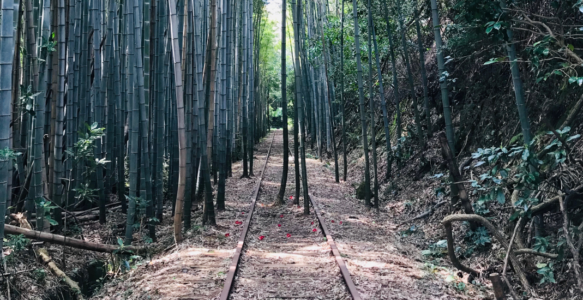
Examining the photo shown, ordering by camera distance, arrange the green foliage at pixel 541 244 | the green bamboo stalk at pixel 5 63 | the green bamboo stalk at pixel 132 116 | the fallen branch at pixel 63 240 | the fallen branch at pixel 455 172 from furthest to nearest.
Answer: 1. the green bamboo stalk at pixel 132 116
2. the fallen branch at pixel 455 172
3. the fallen branch at pixel 63 240
4. the green foliage at pixel 541 244
5. the green bamboo stalk at pixel 5 63

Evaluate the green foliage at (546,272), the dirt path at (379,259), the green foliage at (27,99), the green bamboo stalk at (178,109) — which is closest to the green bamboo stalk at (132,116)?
the green bamboo stalk at (178,109)

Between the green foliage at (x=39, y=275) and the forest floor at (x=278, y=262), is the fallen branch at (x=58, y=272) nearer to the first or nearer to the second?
the forest floor at (x=278, y=262)

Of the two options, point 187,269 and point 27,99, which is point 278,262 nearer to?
point 187,269

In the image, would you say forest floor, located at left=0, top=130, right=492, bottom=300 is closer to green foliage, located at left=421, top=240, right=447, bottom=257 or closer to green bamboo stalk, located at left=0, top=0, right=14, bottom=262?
green foliage, located at left=421, top=240, right=447, bottom=257

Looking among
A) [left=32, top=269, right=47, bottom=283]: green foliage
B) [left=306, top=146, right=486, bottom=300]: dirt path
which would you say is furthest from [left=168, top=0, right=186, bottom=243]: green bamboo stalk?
[left=306, top=146, right=486, bottom=300]: dirt path

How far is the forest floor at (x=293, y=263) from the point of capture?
4.55 metres

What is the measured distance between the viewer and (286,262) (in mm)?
5531

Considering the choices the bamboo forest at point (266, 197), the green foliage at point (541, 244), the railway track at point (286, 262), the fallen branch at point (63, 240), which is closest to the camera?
the green foliage at point (541, 244)

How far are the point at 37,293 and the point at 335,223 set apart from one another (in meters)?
4.35

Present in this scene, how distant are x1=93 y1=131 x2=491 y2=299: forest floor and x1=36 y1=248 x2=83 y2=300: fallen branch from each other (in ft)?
0.64

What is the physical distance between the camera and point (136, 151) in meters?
5.68

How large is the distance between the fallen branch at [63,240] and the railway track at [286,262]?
1.36m

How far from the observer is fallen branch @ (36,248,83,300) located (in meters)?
5.01

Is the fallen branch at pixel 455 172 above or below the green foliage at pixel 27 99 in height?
below
